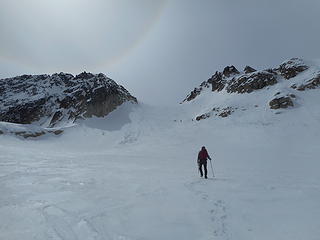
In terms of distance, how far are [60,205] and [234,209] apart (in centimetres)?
572

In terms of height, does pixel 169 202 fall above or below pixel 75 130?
below

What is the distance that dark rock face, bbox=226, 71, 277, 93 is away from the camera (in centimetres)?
5564

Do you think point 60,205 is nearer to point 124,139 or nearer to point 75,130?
point 124,139

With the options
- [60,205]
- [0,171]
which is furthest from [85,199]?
[0,171]

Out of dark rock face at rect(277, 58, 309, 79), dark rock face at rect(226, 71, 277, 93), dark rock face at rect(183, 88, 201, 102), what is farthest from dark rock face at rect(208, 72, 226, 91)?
dark rock face at rect(277, 58, 309, 79)

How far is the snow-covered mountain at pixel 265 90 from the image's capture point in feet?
151

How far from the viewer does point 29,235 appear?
6066 millimetres

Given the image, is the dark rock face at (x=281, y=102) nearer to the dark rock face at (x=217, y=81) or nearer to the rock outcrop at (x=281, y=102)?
the rock outcrop at (x=281, y=102)

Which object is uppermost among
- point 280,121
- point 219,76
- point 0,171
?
point 219,76

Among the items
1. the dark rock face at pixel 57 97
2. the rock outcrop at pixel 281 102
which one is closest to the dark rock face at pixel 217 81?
the dark rock face at pixel 57 97

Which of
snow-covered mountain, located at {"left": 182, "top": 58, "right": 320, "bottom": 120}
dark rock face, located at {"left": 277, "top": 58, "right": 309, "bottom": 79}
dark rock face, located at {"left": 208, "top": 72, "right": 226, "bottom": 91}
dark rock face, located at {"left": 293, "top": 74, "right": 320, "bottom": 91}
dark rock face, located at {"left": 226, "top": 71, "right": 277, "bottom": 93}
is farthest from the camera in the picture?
dark rock face, located at {"left": 208, "top": 72, "right": 226, "bottom": 91}

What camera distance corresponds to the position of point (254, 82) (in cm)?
5672

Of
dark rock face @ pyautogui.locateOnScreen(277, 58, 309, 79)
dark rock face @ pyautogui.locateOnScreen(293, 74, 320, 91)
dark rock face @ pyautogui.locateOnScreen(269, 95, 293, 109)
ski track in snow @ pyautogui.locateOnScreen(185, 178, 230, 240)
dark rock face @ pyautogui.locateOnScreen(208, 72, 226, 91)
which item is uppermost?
dark rock face @ pyautogui.locateOnScreen(208, 72, 226, 91)

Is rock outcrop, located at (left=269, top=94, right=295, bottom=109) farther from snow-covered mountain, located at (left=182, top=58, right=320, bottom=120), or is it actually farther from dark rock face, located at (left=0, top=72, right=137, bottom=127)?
dark rock face, located at (left=0, top=72, right=137, bottom=127)
